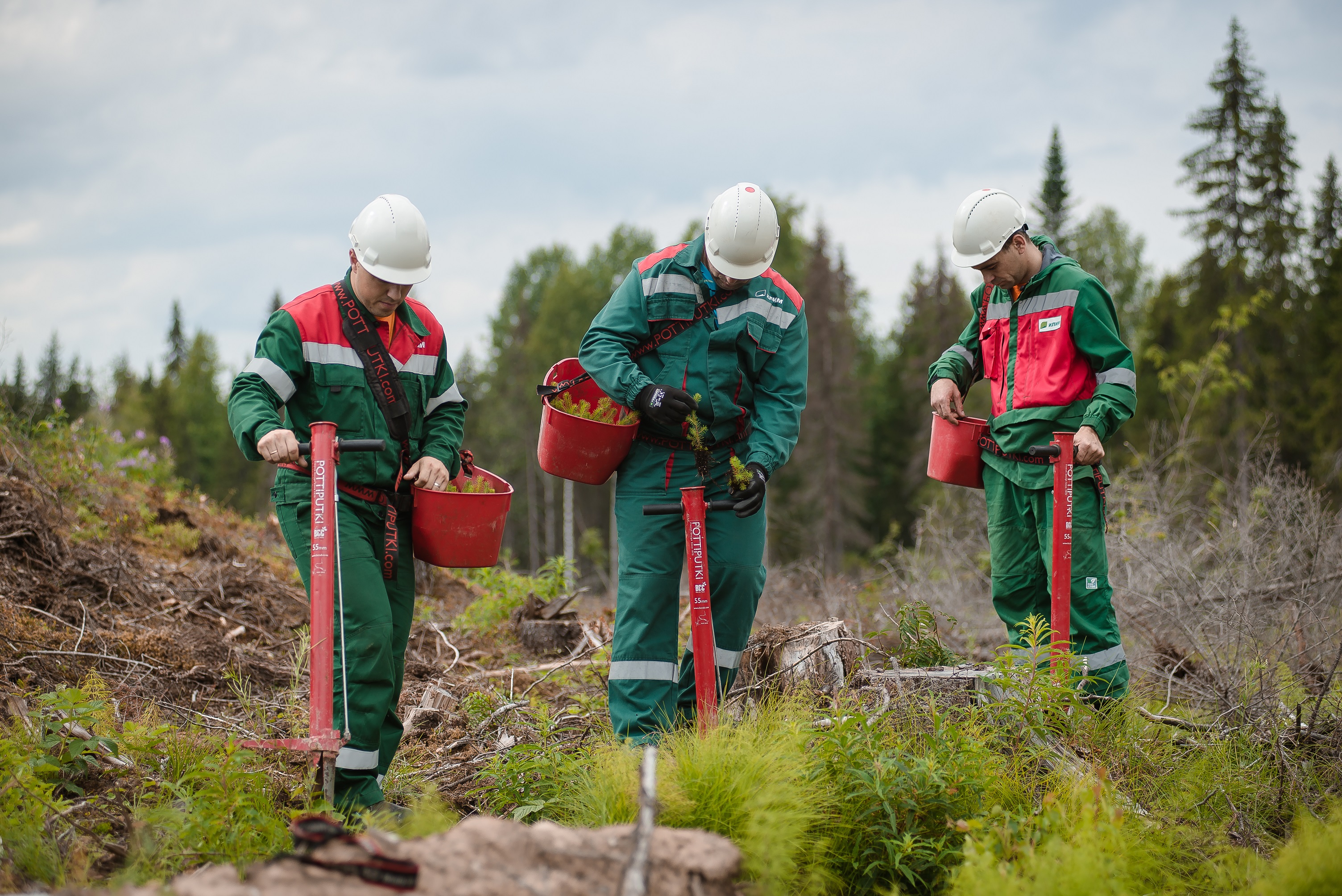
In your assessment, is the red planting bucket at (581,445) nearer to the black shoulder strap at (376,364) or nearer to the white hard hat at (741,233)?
the black shoulder strap at (376,364)

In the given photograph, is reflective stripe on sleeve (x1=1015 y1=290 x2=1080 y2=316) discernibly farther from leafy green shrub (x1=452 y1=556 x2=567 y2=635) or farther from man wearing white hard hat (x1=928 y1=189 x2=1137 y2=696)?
leafy green shrub (x1=452 y1=556 x2=567 y2=635)

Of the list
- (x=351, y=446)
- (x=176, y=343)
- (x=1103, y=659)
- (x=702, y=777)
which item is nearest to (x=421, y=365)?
(x=351, y=446)

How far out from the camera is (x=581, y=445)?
427 cm

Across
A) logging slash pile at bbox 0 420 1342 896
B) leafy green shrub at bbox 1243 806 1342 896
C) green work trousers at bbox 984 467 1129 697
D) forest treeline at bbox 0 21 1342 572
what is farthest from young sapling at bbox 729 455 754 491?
forest treeline at bbox 0 21 1342 572

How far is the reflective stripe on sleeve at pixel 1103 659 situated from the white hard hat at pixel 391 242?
336 cm

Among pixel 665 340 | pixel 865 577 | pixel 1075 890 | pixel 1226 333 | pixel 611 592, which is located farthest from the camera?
pixel 1226 333

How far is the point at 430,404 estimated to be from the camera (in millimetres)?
4141

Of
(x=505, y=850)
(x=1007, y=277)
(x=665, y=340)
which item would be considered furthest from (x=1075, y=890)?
(x=1007, y=277)

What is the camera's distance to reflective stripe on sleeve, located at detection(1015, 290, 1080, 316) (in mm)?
4473

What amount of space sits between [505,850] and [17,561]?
529cm

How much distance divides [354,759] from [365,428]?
4.16 ft

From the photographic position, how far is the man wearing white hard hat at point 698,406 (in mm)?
4195

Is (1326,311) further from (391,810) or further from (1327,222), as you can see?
(391,810)

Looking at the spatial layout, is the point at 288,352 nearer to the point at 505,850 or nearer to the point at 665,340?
the point at 665,340
